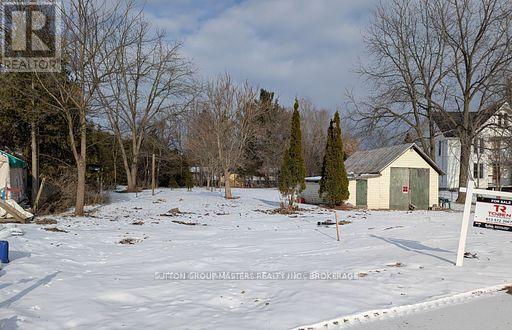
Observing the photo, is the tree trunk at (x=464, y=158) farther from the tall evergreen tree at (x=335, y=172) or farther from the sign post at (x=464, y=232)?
the sign post at (x=464, y=232)

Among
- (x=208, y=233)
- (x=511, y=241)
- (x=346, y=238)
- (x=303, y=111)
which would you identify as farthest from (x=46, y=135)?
(x=303, y=111)

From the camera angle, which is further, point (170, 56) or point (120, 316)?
point (170, 56)

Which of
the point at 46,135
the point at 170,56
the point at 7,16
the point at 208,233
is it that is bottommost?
the point at 208,233

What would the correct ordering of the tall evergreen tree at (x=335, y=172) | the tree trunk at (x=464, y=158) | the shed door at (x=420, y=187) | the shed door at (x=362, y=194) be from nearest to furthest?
the tall evergreen tree at (x=335, y=172), the shed door at (x=362, y=194), the shed door at (x=420, y=187), the tree trunk at (x=464, y=158)

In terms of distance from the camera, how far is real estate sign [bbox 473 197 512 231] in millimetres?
8070

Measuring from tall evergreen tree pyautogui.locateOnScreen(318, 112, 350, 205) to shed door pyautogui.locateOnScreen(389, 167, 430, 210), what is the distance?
152 inches

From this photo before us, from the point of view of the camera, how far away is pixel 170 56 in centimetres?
4041

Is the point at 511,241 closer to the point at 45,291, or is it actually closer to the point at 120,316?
the point at 120,316

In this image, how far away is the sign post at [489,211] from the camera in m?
8.08

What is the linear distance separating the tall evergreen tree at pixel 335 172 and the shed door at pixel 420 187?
5.15 m

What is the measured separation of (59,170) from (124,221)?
27.6 ft

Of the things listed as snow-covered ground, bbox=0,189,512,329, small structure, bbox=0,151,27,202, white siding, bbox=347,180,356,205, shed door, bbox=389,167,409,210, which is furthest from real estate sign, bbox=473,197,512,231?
shed door, bbox=389,167,409,210

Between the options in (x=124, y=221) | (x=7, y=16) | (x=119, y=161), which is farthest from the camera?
(x=119, y=161)

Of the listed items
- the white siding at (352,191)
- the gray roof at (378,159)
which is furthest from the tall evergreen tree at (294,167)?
the gray roof at (378,159)
